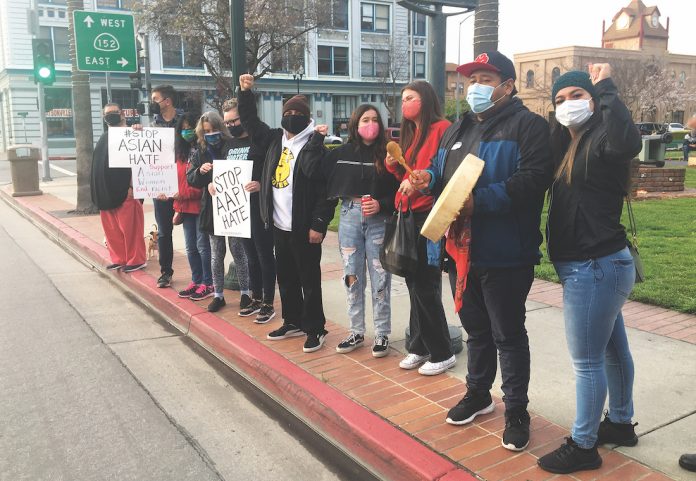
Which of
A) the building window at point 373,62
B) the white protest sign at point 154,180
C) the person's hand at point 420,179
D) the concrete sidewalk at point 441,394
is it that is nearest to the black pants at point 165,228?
the white protest sign at point 154,180

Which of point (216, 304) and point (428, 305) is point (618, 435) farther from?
point (216, 304)

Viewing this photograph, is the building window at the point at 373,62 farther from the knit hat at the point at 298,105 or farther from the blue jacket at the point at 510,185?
the blue jacket at the point at 510,185

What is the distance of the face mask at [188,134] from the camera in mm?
6656

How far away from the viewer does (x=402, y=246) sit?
4047 mm

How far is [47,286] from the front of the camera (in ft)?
26.3

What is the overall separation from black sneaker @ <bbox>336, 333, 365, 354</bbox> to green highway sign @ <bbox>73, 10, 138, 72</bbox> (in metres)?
8.61

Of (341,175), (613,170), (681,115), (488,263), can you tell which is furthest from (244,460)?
(681,115)

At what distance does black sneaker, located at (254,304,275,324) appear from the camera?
5.87 m

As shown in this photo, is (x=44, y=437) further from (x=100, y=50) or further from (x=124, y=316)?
(x=100, y=50)

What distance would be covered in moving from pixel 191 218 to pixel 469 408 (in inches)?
161

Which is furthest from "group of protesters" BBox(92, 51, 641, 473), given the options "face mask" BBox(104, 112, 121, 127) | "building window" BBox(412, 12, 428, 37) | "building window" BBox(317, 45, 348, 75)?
"building window" BBox(412, 12, 428, 37)

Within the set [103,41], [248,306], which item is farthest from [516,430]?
[103,41]

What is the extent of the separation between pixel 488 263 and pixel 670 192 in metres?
13.0

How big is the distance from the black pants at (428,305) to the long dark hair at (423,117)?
0.48 m
